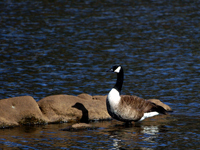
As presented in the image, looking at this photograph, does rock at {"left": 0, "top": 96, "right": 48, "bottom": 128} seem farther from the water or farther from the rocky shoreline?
the water

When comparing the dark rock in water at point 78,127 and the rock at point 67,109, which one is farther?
the rock at point 67,109

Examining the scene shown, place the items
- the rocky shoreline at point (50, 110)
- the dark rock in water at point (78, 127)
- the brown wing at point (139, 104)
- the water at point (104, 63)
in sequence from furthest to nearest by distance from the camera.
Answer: the rocky shoreline at point (50, 110), the brown wing at point (139, 104), the dark rock in water at point (78, 127), the water at point (104, 63)

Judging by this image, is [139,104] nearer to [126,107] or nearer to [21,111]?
[126,107]

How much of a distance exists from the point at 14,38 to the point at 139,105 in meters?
28.0

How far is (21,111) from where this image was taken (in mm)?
18594

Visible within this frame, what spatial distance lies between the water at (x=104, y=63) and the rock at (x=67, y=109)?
0.78 m

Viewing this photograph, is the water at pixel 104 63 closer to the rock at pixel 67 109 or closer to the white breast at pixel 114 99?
the rock at pixel 67 109

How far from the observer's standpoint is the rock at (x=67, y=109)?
19203 mm

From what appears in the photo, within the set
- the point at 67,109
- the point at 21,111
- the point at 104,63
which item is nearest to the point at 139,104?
the point at 67,109

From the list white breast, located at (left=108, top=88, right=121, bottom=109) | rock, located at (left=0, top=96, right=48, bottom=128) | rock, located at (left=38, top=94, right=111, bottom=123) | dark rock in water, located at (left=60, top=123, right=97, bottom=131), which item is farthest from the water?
white breast, located at (left=108, top=88, right=121, bottom=109)

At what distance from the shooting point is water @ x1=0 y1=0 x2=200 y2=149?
53.7ft

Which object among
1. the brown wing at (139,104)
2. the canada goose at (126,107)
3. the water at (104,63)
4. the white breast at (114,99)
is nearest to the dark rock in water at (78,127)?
the water at (104,63)

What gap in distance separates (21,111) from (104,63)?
49.7ft

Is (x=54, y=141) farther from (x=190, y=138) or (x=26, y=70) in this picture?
(x=26, y=70)
